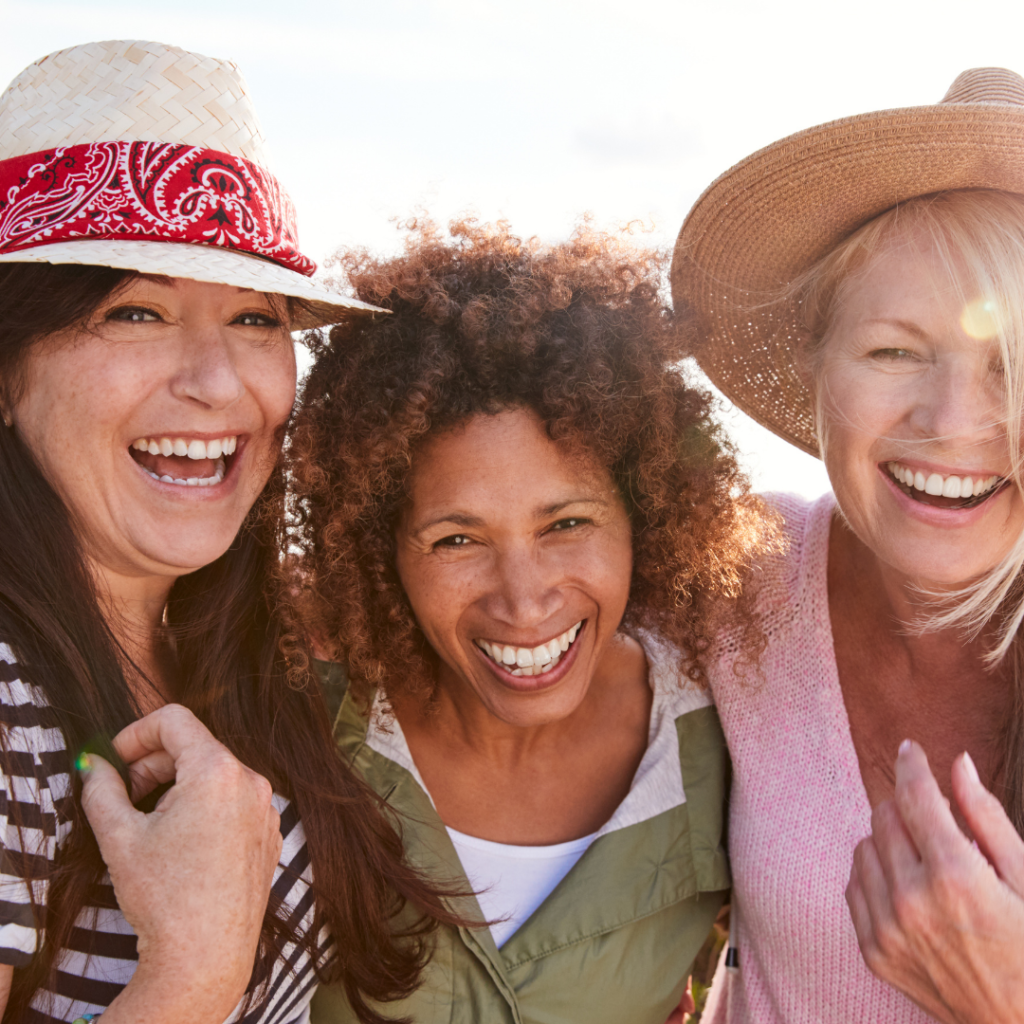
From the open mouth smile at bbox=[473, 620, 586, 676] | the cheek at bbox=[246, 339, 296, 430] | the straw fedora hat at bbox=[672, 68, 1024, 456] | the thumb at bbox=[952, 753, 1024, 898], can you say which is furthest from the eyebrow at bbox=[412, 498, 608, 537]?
the thumb at bbox=[952, 753, 1024, 898]

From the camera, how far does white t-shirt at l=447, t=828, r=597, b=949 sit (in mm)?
2609

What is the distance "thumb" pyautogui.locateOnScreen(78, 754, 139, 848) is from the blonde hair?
1.81 meters

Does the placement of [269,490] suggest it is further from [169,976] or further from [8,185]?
[169,976]

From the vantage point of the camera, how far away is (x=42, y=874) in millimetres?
1742

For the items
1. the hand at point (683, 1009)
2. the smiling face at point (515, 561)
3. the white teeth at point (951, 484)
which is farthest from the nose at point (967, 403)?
the hand at point (683, 1009)

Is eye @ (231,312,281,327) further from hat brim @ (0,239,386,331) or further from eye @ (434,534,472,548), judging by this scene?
eye @ (434,534,472,548)

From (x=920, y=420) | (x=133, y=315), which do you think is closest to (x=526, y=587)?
(x=920, y=420)

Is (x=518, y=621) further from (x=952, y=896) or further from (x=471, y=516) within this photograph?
(x=952, y=896)

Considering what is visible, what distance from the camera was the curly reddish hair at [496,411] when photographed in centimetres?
252

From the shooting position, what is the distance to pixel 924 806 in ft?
6.02

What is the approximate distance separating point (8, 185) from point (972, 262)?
2.07 m

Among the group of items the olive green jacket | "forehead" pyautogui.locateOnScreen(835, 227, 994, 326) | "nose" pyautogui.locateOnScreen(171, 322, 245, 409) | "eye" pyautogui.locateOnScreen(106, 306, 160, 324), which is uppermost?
"forehead" pyautogui.locateOnScreen(835, 227, 994, 326)

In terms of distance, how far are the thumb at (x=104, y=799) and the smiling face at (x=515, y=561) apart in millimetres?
989

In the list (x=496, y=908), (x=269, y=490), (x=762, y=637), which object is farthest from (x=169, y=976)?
(x=762, y=637)
